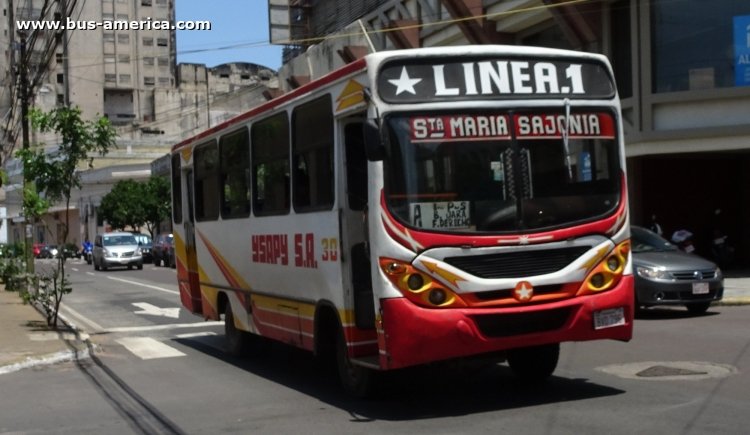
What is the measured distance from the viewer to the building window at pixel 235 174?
11875 mm

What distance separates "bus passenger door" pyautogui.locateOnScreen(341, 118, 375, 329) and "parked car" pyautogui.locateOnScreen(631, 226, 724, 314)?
304 inches

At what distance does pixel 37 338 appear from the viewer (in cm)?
1558

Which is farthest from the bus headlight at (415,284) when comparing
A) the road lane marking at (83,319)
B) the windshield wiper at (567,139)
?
the road lane marking at (83,319)

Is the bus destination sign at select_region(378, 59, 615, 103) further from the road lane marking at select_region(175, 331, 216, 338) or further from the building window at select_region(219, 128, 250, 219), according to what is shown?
the road lane marking at select_region(175, 331, 216, 338)

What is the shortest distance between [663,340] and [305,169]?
5.66 meters

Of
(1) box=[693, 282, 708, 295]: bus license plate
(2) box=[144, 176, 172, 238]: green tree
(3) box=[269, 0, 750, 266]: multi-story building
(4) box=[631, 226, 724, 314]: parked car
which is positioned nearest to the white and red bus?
(4) box=[631, 226, 724, 314]: parked car

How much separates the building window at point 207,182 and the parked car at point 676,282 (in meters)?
6.74

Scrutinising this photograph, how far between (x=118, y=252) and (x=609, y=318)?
38.1 m

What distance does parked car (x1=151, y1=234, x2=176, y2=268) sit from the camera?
150 ft

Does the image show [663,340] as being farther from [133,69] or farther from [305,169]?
[133,69]

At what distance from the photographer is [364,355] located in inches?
345

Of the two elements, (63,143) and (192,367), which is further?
(63,143)

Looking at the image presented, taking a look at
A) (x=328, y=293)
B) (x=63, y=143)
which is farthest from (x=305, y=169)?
(x=63, y=143)

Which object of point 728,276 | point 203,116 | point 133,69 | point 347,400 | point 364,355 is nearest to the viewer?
point 364,355
